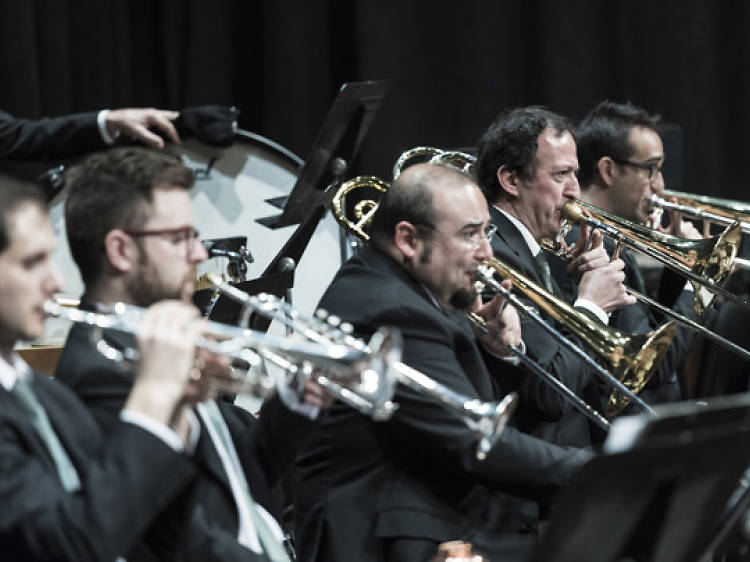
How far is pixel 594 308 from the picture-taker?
3.64 metres

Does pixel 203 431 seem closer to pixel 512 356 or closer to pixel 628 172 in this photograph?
pixel 512 356

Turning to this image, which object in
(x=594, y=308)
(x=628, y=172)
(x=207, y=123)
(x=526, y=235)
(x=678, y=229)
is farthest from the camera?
(x=678, y=229)

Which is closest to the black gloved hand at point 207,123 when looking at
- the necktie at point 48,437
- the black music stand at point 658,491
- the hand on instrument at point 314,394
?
the hand on instrument at point 314,394

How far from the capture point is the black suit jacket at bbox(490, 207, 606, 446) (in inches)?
133

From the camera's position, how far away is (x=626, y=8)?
5941mm

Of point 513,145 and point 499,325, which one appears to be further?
point 513,145

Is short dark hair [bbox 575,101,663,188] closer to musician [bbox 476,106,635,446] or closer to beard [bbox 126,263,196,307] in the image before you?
musician [bbox 476,106,635,446]

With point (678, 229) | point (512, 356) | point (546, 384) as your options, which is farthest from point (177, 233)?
point (678, 229)

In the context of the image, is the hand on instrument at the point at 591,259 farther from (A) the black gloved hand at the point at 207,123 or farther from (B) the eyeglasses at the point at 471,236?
(A) the black gloved hand at the point at 207,123

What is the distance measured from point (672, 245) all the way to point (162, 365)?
7.67 feet

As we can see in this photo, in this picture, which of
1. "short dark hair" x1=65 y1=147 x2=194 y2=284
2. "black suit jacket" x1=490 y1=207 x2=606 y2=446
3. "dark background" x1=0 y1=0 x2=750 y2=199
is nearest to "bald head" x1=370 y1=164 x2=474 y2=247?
"black suit jacket" x1=490 y1=207 x2=606 y2=446

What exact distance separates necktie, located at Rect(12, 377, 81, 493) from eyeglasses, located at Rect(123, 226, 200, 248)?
41cm

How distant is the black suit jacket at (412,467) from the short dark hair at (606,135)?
1.83 m

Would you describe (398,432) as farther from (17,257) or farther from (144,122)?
(144,122)
